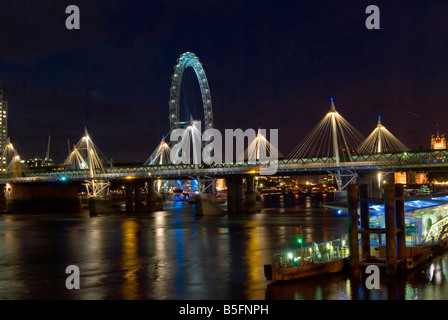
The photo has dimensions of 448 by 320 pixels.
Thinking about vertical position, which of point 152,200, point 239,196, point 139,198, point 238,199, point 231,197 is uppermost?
point 239,196

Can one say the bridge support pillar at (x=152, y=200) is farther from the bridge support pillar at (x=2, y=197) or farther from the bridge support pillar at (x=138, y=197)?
the bridge support pillar at (x=2, y=197)

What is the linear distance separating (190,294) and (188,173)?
69.2m

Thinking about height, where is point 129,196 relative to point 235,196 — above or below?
above

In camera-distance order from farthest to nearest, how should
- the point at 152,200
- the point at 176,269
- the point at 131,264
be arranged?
the point at 152,200
the point at 131,264
the point at 176,269

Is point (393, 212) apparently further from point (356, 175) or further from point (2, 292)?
point (356, 175)

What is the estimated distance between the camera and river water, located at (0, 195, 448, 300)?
26.4m

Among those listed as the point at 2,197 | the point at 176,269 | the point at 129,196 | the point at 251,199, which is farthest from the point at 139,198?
the point at 176,269

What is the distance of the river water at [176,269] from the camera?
26.4 meters

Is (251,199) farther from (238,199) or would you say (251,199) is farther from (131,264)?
(131,264)

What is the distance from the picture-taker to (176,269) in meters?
34.4

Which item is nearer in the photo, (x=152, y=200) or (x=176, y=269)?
(x=176, y=269)

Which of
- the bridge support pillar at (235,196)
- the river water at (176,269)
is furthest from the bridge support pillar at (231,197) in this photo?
the river water at (176,269)

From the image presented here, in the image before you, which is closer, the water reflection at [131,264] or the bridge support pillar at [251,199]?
the water reflection at [131,264]
